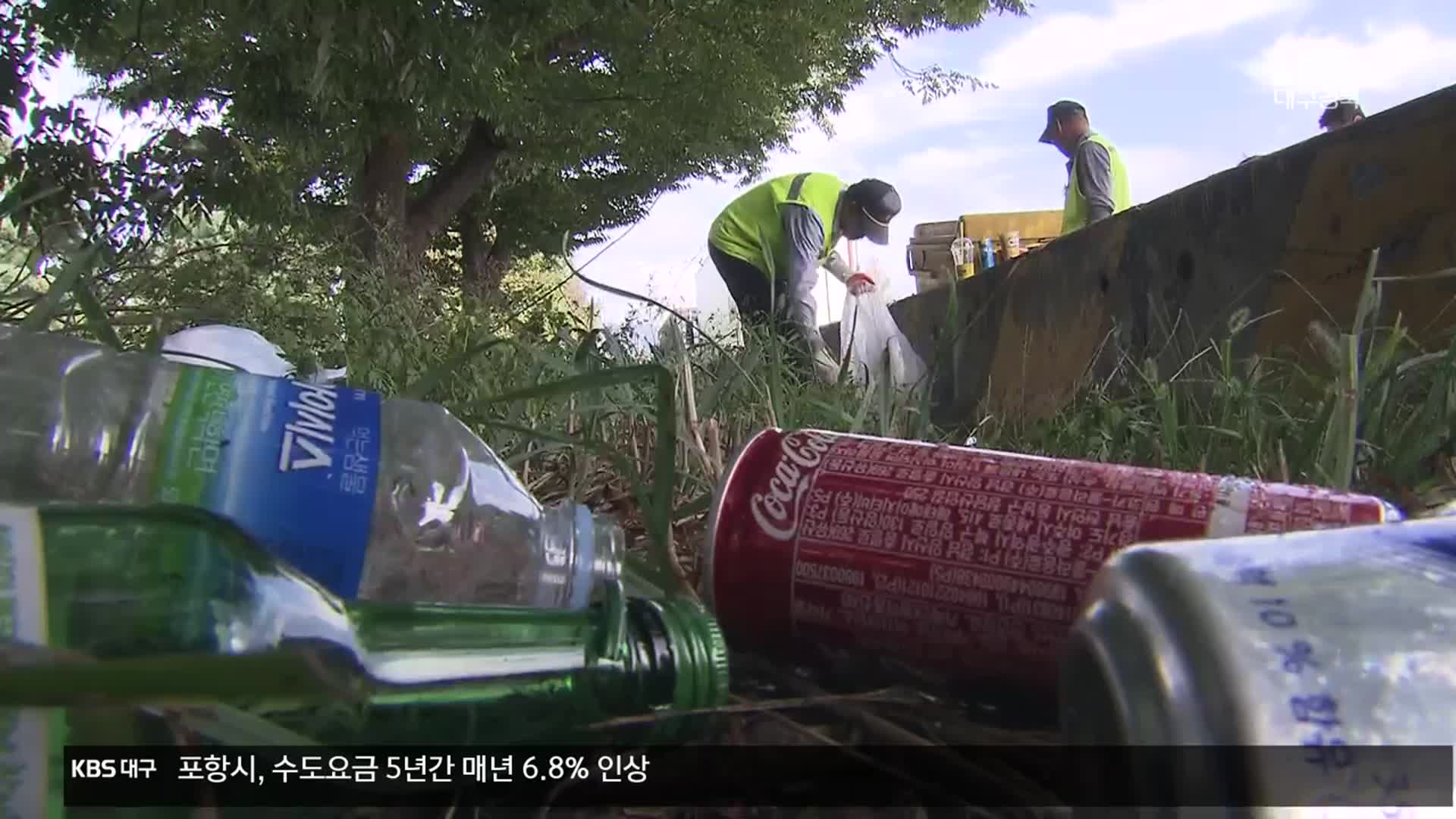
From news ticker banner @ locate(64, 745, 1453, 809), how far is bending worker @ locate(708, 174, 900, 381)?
4.32m

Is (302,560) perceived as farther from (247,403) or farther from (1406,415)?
(1406,415)

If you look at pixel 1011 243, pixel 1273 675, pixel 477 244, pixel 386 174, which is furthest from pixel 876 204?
pixel 477 244

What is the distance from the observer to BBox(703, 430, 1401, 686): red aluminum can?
2.45ft

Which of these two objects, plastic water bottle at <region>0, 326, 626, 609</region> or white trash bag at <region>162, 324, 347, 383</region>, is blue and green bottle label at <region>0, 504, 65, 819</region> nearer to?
plastic water bottle at <region>0, 326, 626, 609</region>

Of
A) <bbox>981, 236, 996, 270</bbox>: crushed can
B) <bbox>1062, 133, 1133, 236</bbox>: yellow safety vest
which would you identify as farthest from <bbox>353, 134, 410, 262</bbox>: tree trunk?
<bbox>1062, 133, 1133, 236</bbox>: yellow safety vest

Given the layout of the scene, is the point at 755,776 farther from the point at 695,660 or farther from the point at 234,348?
the point at 234,348

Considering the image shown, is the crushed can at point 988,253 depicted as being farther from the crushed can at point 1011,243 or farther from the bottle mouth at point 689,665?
the bottle mouth at point 689,665

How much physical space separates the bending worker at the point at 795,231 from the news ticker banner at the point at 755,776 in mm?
4316

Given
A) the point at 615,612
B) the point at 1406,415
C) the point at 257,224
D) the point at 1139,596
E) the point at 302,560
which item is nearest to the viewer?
the point at 1139,596

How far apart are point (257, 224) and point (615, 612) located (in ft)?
17.4

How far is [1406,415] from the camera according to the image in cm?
141

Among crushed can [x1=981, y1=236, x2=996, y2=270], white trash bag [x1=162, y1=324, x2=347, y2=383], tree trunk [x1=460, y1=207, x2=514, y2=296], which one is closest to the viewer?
white trash bag [x1=162, y1=324, x2=347, y2=383]

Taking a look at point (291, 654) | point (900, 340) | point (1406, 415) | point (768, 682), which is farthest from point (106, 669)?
point (900, 340)

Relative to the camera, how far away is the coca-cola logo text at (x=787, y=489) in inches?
32.6
